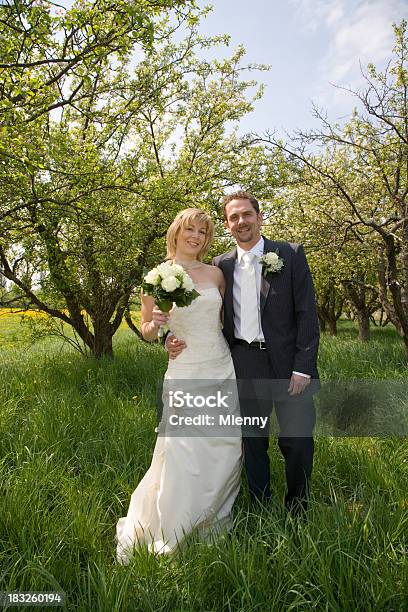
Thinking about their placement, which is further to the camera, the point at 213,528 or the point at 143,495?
the point at 143,495

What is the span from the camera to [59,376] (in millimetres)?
6191

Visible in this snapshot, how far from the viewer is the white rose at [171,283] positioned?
2.81 meters

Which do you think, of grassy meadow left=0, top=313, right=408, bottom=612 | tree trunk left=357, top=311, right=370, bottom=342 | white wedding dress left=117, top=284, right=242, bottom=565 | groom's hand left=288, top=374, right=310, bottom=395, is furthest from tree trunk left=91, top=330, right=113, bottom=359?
tree trunk left=357, top=311, right=370, bottom=342

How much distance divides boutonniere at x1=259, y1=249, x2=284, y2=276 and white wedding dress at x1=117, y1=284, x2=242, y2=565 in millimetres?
441

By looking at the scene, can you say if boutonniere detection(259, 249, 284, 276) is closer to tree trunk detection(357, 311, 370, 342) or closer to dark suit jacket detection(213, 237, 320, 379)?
dark suit jacket detection(213, 237, 320, 379)

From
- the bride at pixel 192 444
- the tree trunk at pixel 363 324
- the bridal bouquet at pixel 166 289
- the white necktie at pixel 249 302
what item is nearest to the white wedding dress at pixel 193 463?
the bride at pixel 192 444

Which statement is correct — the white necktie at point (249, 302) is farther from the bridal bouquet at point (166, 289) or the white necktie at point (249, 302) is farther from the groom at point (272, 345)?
the bridal bouquet at point (166, 289)

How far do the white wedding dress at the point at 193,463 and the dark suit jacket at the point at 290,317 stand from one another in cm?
40

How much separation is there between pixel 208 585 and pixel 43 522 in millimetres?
1135

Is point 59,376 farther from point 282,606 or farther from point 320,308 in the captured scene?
point 320,308

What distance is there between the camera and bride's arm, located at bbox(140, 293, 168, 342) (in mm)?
3102

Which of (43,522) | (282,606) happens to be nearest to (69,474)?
(43,522)

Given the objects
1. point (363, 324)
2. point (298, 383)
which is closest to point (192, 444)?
point (298, 383)

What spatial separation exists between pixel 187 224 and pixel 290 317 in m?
1.08
